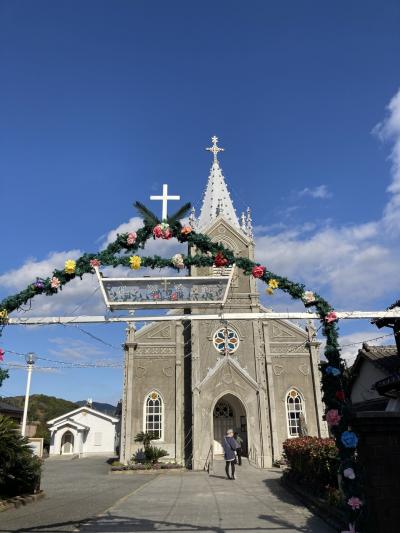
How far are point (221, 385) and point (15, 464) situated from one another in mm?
13760

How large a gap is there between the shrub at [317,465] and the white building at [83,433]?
3492cm

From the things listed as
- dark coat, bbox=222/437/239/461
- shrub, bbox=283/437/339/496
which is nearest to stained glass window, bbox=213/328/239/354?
dark coat, bbox=222/437/239/461

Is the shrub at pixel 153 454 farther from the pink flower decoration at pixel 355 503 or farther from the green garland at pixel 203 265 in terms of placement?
the pink flower decoration at pixel 355 503

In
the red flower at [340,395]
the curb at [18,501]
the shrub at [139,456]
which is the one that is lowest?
the curb at [18,501]

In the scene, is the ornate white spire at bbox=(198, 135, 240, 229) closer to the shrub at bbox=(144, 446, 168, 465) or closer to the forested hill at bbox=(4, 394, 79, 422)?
the shrub at bbox=(144, 446, 168, 465)

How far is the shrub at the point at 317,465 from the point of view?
9883 millimetres

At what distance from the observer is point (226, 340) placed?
25594 mm

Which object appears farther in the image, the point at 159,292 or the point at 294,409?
the point at 294,409

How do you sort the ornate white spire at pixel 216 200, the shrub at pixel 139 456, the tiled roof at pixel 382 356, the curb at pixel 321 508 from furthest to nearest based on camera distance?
the ornate white spire at pixel 216 200
the shrub at pixel 139 456
the tiled roof at pixel 382 356
the curb at pixel 321 508

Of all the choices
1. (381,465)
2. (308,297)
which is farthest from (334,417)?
(308,297)

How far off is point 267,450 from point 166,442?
5.64 meters

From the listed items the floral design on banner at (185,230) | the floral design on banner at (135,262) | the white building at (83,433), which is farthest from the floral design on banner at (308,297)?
the white building at (83,433)

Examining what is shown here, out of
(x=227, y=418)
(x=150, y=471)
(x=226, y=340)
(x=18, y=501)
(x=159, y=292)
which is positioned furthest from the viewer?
(x=226, y=340)

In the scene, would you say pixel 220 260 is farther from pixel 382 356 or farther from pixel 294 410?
pixel 294 410
